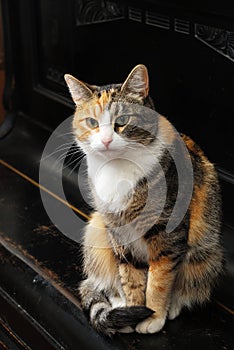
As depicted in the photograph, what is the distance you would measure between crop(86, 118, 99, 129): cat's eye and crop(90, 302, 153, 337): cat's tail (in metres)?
0.35

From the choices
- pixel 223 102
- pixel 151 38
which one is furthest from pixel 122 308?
pixel 151 38

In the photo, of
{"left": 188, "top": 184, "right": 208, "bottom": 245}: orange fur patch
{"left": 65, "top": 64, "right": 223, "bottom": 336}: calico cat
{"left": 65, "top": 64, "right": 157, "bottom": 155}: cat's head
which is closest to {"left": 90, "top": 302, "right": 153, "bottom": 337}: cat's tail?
{"left": 65, "top": 64, "right": 223, "bottom": 336}: calico cat

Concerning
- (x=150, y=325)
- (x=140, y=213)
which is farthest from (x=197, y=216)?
(x=150, y=325)

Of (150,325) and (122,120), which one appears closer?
(122,120)

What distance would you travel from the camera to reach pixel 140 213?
1.19 m

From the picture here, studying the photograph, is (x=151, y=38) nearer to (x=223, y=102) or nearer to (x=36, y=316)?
(x=223, y=102)

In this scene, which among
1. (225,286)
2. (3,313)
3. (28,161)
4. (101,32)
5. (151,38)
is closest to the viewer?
(225,286)

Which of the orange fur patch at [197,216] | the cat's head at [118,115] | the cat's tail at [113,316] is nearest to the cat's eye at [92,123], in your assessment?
the cat's head at [118,115]

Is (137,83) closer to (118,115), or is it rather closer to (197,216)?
(118,115)

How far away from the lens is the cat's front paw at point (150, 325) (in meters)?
1.26

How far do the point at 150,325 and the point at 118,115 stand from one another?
0.41 meters

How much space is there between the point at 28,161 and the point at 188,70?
0.65 meters

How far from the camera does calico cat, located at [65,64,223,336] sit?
114cm

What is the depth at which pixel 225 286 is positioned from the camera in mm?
1421
